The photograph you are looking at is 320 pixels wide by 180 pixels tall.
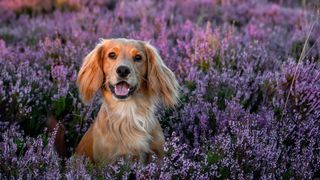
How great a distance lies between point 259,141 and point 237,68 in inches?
64.2

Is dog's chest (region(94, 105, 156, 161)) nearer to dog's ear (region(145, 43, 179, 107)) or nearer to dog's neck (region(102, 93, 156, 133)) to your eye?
dog's neck (region(102, 93, 156, 133))

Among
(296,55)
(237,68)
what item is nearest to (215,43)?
(237,68)

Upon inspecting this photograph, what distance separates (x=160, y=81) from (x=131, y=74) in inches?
15.4

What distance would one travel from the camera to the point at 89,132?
12.9 feet

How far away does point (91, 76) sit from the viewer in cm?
404

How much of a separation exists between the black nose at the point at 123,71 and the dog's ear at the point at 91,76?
1.15ft

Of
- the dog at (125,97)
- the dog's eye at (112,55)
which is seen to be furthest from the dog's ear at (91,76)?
the dog's eye at (112,55)

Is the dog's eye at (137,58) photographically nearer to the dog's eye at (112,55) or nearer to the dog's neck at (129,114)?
the dog's eye at (112,55)

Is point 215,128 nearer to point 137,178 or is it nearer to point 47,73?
point 137,178

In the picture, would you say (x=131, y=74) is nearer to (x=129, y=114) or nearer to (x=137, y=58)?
(x=137, y=58)

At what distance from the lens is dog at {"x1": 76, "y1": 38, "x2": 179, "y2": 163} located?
3.76 meters

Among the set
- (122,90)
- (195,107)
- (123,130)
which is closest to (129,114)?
(123,130)

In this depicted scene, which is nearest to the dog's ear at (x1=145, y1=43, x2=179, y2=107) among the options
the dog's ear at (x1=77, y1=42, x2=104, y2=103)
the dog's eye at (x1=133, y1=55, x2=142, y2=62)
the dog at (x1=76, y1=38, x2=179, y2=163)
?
the dog at (x1=76, y1=38, x2=179, y2=163)

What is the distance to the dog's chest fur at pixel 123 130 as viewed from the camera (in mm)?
3740
